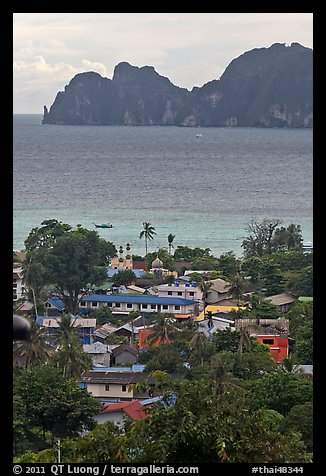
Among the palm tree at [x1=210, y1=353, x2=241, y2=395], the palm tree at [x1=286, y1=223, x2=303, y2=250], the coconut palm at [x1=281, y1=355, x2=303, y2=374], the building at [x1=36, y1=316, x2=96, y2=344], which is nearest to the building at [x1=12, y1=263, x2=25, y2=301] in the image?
the building at [x1=36, y1=316, x2=96, y2=344]

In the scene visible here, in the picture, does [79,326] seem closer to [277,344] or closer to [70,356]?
[70,356]

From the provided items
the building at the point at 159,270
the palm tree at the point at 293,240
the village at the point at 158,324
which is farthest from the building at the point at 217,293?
the palm tree at the point at 293,240

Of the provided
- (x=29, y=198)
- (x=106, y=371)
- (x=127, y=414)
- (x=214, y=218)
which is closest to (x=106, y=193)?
(x=29, y=198)

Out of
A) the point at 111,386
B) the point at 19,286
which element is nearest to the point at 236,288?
the point at 19,286

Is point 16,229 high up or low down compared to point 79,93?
down

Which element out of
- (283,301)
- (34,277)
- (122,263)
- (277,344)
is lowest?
(277,344)

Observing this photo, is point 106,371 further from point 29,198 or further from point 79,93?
point 79,93
